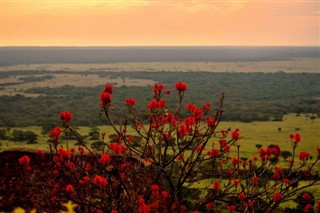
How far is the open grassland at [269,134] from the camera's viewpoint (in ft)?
125

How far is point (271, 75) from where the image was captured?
15612 cm

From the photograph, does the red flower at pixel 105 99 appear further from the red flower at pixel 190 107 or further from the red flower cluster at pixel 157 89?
the red flower at pixel 190 107

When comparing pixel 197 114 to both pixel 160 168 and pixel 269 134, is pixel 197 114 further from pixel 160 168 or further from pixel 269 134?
pixel 269 134

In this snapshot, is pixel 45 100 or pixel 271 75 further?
pixel 271 75

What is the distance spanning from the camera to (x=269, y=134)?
49.4 meters

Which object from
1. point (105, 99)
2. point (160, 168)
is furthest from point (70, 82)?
point (105, 99)

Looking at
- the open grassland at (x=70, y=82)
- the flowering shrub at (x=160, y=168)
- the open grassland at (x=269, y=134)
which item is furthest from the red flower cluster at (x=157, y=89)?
the open grassland at (x=70, y=82)

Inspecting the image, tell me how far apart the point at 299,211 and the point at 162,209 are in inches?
182

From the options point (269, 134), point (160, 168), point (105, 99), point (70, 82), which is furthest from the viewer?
point (70, 82)

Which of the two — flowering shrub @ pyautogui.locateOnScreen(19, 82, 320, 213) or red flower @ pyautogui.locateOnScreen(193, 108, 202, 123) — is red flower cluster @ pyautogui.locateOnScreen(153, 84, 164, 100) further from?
red flower @ pyautogui.locateOnScreen(193, 108, 202, 123)

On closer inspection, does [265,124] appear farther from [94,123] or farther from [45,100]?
[45,100]

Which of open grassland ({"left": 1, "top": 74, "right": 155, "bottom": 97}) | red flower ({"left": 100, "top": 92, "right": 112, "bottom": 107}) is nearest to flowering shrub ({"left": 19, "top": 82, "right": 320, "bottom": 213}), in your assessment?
red flower ({"left": 100, "top": 92, "right": 112, "bottom": 107})

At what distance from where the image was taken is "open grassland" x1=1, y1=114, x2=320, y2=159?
38156 millimetres

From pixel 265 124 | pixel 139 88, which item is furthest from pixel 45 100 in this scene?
pixel 265 124
